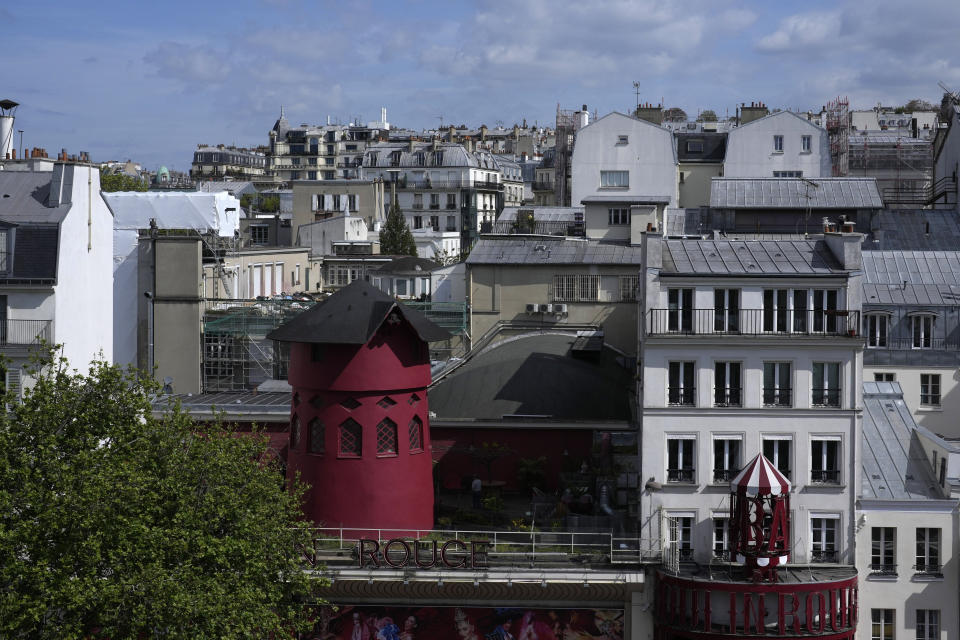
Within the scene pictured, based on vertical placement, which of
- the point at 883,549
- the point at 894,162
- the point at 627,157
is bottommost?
the point at 883,549

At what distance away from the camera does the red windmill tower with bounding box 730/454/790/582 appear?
39219mm

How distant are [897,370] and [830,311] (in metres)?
11.5

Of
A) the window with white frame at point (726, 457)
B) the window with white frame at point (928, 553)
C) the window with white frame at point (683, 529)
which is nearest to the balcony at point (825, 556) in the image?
the window with white frame at point (928, 553)

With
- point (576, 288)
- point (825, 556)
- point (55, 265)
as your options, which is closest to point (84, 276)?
point (55, 265)

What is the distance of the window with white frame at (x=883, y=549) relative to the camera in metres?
41.7

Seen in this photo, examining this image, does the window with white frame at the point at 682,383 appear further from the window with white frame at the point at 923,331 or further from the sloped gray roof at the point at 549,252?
the sloped gray roof at the point at 549,252

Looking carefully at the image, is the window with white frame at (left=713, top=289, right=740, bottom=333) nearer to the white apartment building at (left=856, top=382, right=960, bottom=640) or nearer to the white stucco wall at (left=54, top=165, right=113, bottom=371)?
the white apartment building at (left=856, top=382, right=960, bottom=640)

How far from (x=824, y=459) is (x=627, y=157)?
144 feet

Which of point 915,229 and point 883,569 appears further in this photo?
point 915,229

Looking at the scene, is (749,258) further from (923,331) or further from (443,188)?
(443,188)

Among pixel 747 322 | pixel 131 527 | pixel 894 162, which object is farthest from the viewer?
pixel 894 162

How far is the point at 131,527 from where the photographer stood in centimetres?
3534

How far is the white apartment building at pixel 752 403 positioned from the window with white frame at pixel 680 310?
42 mm

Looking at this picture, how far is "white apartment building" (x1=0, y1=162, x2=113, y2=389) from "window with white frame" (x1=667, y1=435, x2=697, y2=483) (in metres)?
18.2
